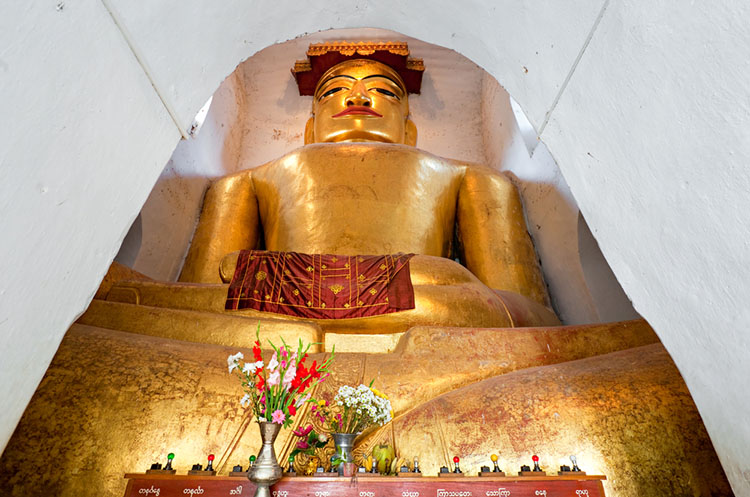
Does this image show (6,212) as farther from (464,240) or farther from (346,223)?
(464,240)

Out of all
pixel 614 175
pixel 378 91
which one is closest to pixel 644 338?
pixel 614 175

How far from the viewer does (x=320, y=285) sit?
3.05 m

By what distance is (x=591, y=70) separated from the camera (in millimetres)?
1059

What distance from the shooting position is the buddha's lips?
4.95m

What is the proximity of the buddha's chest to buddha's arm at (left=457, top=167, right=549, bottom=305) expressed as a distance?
159 millimetres

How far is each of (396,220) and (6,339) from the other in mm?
3441

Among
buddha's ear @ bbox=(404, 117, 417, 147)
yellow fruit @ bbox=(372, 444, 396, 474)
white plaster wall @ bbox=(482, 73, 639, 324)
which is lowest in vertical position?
yellow fruit @ bbox=(372, 444, 396, 474)

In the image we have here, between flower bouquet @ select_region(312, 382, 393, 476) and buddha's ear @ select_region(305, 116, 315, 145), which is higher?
buddha's ear @ select_region(305, 116, 315, 145)

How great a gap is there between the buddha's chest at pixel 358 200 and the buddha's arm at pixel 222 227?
0.42 feet

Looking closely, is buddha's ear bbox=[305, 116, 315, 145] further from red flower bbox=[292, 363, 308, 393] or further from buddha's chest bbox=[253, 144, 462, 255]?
red flower bbox=[292, 363, 308, 393]

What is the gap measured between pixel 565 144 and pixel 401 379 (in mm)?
1295

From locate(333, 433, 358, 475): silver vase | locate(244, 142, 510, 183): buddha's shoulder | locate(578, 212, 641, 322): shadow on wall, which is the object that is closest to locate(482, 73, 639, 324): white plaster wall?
locate(578, 212, 641, 322): shadow on wall

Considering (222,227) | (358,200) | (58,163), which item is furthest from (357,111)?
(58,163)

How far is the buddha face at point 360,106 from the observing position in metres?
4.94
